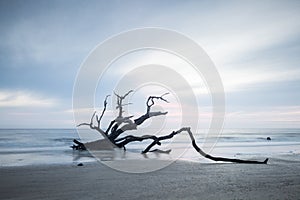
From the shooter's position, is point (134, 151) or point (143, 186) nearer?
point (143, 186)

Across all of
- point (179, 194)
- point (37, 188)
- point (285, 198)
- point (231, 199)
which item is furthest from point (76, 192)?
point (285, 198)

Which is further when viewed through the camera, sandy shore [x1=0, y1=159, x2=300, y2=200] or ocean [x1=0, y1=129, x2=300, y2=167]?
ocean [x1=0, y1=129, x2=300, y2=167]

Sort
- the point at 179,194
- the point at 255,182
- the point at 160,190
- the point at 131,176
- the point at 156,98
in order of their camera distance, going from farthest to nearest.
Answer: the point at 156,98, the point at 131,176, the point at 255,182, the point at 160,190, the point at 179,194

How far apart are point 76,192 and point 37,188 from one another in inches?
44.7

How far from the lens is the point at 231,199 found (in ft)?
17.4

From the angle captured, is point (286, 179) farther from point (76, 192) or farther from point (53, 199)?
point (53, 199)

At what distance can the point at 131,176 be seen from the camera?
814 centimetres

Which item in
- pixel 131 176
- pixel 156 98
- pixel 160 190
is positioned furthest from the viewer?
pixel 156 98

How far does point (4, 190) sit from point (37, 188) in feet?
2.32

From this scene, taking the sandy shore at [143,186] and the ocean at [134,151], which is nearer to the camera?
the sandy shore at [143,186]

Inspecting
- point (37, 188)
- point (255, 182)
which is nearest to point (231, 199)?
point (255, 182)

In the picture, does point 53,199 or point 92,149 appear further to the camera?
point 92,149

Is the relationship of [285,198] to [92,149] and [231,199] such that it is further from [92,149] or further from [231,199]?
[92,149]

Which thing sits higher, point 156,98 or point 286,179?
point 156,98
